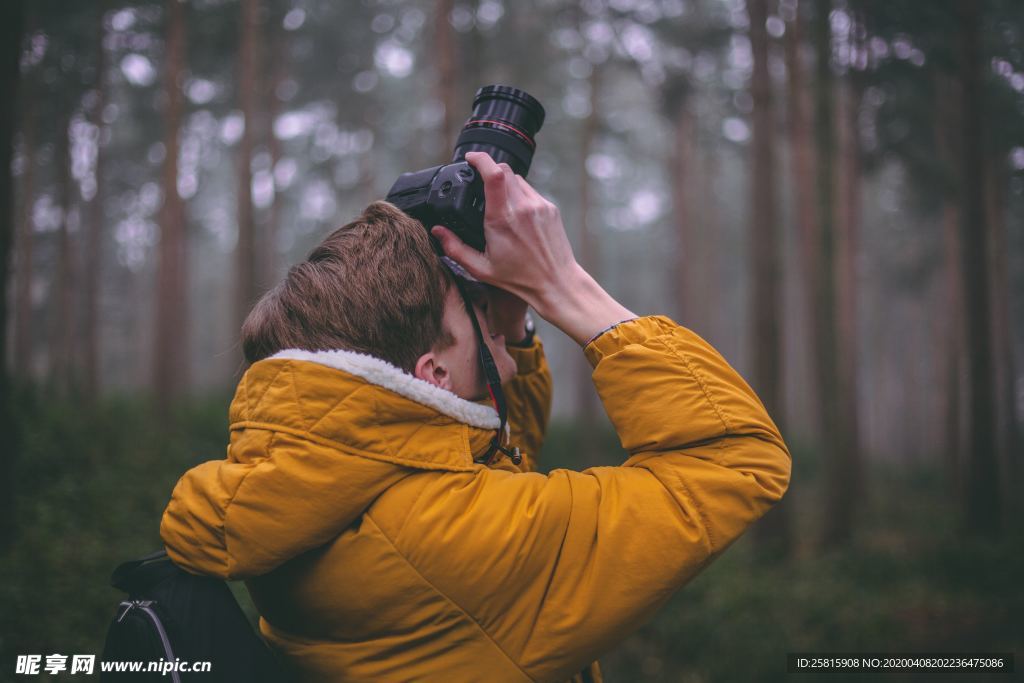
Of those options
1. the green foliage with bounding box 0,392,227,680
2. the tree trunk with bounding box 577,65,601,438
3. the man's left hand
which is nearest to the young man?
the man's left hand

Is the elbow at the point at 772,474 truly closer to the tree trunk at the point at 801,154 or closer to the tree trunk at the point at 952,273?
the tree trunk at the point at 801,154

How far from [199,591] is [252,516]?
0.82ft

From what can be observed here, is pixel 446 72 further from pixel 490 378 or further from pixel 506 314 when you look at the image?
pixel 490 378

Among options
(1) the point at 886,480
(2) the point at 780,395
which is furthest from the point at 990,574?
(1) the point at 886,480

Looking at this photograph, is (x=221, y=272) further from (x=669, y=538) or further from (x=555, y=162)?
(x=669, y=538)

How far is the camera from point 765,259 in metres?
8.75

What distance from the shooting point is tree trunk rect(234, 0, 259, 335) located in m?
11.3

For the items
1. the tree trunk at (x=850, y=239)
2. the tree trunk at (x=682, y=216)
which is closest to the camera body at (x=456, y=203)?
the tree trunk at (x=850, y=239)

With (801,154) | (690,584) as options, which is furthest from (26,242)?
(801,154)

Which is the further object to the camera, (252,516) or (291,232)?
(291,232)

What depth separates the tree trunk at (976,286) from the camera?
8859mm

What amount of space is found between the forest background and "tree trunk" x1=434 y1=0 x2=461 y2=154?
55 millimetres

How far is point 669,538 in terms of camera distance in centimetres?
125

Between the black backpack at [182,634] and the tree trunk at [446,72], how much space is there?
705 centimetres
